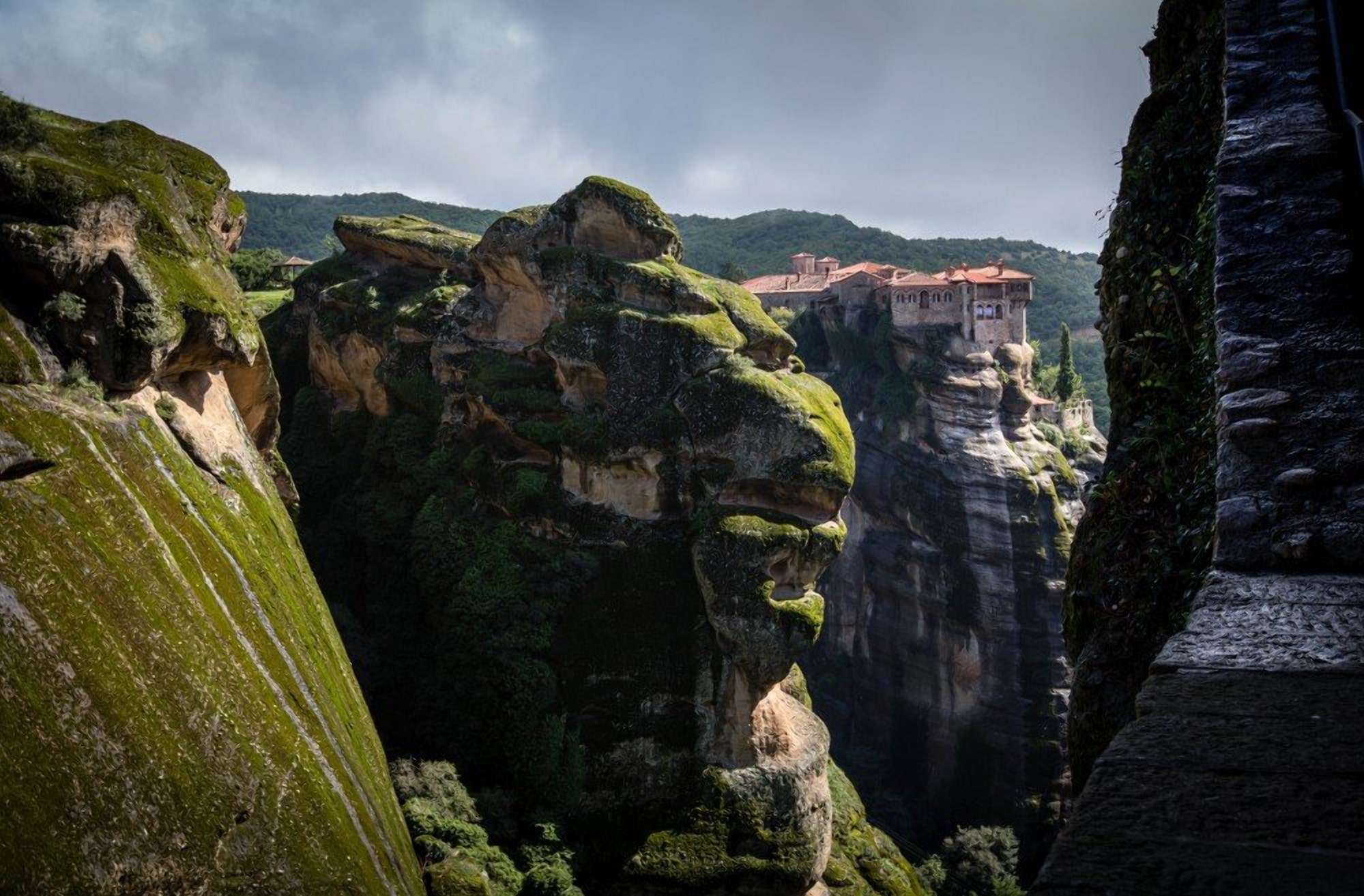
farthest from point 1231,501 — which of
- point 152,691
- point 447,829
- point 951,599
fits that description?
point 951,599

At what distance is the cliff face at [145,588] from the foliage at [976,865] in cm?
1825

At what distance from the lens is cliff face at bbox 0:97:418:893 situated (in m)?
6.76

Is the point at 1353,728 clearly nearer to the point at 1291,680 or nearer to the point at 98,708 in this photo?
the point at 1291,680

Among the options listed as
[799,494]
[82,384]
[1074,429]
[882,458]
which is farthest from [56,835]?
[1074,429]

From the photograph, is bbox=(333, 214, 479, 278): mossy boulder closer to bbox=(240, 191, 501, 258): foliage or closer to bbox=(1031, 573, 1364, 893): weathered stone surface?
bbox=(1031, 573, 1364, 893): weathered stone surface

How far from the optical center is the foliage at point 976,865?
1003 inches

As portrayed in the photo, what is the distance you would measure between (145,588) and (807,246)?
73340 millimetres

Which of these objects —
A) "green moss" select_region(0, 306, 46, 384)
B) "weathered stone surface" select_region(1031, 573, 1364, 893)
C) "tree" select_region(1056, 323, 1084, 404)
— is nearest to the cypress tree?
"tree" select_region(1056, 323, 1084, 404)

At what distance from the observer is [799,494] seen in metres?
19.4

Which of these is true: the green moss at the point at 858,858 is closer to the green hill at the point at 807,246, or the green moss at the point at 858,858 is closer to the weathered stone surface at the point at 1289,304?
the weathered stone surface at the point at 1289,304

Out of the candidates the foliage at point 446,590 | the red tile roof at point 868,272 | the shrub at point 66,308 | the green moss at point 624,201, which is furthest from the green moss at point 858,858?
the red tile roof at point 868,272

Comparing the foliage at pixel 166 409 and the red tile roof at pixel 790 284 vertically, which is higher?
the red tile roof at pixel 790 284

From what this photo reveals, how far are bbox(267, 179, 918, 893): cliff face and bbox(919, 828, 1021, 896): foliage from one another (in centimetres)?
432

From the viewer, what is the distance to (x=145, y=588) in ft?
26.2
